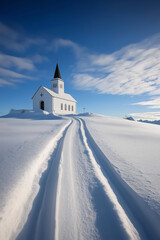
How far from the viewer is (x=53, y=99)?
30078 millimetres

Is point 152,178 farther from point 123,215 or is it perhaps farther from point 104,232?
point 104,232

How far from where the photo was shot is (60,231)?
1.17m

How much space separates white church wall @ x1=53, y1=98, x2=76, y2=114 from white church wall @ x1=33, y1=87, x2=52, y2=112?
63.3 inches

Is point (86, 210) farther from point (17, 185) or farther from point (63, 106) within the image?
point (63, 106)

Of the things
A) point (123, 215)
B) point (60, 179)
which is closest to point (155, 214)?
point (123, 215)

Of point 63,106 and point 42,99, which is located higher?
point 42,99

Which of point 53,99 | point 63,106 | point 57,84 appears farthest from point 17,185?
point 57,84

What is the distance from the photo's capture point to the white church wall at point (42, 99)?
30305 millimetres

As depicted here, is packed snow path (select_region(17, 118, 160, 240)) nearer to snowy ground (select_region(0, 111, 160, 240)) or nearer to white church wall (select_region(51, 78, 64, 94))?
snowy ground (select_region(0, 111, 160, 240))

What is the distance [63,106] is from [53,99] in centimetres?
514

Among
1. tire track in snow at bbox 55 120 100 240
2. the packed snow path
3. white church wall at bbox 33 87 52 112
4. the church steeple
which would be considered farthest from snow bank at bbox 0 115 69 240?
the church steeple

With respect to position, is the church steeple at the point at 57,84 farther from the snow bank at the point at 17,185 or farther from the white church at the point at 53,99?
the snow bank at the point at 17,185

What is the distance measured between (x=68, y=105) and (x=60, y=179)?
3568 cm

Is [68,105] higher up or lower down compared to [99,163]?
higher up
